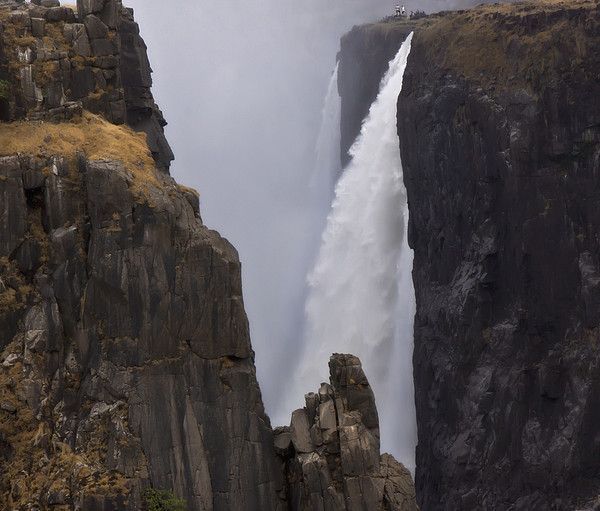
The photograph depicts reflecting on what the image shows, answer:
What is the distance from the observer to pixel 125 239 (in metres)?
41.3

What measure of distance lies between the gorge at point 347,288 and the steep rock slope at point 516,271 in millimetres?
163

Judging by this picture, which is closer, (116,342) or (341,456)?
(116,342)

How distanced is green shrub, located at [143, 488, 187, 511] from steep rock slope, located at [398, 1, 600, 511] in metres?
43.6

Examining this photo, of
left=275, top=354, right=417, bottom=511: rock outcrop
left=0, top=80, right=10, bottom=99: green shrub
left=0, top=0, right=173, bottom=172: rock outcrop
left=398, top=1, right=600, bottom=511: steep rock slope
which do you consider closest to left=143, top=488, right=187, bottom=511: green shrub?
left=275, top=354, right=417, bottom=511: rock outcrop

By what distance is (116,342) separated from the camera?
41219 millimetres

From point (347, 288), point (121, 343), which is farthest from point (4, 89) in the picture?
point (347, 288)

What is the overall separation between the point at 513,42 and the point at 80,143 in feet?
157

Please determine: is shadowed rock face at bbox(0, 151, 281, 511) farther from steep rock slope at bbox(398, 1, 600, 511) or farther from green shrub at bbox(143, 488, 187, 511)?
steep rock slope at bbox(398, 1, 600, 511)

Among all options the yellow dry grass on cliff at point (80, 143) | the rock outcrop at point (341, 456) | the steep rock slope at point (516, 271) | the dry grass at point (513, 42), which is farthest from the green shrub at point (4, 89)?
the dry grass at point (513, 42)

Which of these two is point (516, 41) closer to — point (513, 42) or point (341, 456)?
point (513, 42)

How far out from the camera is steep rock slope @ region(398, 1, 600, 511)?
3071 inches

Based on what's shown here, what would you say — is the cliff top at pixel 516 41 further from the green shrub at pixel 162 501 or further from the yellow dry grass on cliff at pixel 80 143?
the green shrub at pixel 162 501

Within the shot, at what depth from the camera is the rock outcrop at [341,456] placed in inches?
1667

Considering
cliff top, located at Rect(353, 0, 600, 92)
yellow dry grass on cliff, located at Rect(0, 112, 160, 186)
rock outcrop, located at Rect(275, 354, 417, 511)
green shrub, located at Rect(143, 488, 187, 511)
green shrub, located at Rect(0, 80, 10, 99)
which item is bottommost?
green shrub, located at Rect(143, 488, 187, 511)
